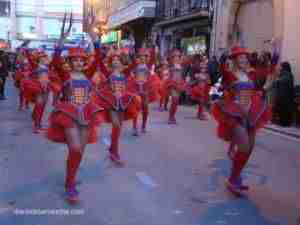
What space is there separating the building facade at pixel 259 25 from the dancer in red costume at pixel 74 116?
7232 millimetres

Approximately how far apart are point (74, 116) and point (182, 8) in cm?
2591

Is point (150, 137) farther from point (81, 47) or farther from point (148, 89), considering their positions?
point (81, 47)

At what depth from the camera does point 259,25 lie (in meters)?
21.4

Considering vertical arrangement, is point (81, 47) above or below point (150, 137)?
above

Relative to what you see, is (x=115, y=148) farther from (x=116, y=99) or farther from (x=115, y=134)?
(x=116, y=99)

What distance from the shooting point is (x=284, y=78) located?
15.5m

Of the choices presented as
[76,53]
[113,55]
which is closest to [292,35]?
[113,55]

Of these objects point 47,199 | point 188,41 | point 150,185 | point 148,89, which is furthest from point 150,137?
point 188,41

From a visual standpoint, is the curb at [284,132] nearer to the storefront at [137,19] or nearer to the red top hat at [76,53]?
the red top hat at [76,53]

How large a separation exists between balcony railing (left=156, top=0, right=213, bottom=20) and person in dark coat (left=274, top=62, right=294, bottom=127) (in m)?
11.5

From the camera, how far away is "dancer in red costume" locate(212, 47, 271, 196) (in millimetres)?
7059

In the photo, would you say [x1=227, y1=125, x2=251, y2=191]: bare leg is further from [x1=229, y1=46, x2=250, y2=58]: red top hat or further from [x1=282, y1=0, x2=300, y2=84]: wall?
[x1=282, y1=0, x2=300, y2=84]: wall

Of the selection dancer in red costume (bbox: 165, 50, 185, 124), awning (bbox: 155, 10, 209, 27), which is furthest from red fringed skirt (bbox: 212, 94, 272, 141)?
awning (bbox: 155, 10, 209, 27)

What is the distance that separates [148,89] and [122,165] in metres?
3.82
